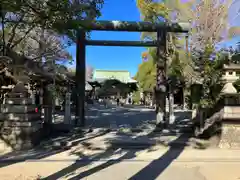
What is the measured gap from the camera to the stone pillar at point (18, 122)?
8492mm

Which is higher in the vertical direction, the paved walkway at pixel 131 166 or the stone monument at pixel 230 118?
the stone monument at pixel 230 118

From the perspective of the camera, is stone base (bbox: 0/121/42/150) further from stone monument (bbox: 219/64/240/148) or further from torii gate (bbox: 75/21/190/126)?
stone monument (bbox: 219/64/240/148)

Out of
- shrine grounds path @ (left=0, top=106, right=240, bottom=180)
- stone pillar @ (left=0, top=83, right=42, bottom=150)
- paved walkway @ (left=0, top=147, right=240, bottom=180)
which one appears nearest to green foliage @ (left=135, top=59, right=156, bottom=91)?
shrine grounds path @ (left=0, top=106, right=240, bottom=180)

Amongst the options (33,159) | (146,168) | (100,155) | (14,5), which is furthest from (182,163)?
(14,5)

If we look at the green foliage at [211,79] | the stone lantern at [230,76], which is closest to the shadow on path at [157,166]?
the green foliage at [211,79]

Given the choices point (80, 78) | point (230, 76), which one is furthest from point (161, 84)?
point (80, 78)

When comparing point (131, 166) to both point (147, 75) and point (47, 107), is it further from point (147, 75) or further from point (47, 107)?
point (147, 75)

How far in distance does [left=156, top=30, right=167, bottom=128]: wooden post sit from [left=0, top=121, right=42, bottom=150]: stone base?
17.7 feet

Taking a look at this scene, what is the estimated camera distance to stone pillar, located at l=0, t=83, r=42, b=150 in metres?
8.49

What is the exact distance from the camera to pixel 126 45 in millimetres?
12758

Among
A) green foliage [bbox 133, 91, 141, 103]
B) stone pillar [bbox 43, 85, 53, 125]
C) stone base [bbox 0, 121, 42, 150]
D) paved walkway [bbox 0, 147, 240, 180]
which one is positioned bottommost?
paved walkway [bbox 0, 147, 240, 180]

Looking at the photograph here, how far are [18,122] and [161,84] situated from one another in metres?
6.07

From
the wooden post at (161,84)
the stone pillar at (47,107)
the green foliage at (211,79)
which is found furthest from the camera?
the wooden post at (161,84)

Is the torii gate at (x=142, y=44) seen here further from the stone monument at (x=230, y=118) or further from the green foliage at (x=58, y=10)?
the green foliage at (x=58, y=10)
